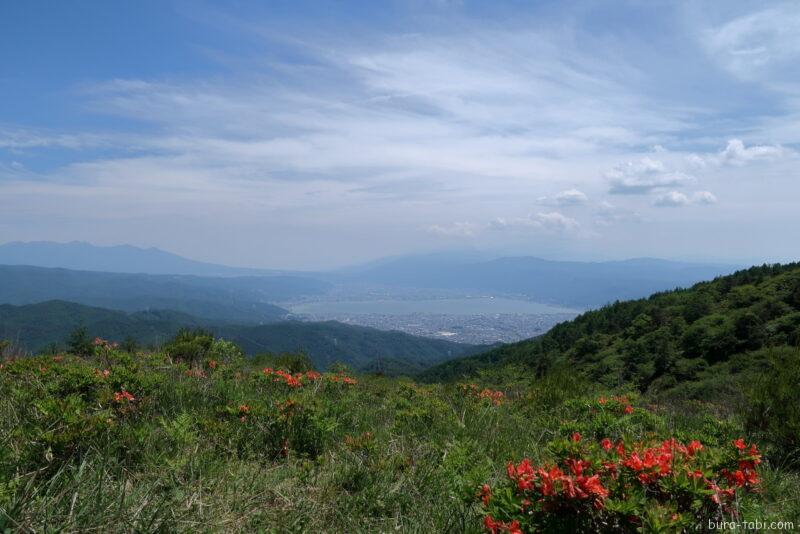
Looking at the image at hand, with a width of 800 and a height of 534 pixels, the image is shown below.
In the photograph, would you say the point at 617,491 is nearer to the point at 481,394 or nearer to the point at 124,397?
the point at 124,397

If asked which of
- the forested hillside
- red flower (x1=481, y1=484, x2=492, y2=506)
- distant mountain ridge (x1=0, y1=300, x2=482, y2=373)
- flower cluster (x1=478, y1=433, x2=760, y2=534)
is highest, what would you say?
flower cluster (x1=478, y1=433, x2=760, y2=534)

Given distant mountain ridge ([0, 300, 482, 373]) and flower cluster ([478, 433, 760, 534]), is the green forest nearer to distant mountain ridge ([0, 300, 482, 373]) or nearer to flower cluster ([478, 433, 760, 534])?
flower cluster ([478, 433, 760, 534])

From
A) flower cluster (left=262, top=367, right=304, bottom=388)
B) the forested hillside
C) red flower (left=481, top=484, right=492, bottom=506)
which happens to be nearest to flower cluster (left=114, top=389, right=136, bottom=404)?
flower cluster (left=262, top=367, right=304, bottom=388)

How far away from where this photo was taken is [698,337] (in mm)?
23234

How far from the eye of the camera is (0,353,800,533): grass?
8.02 ft

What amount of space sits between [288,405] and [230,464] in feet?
2.67

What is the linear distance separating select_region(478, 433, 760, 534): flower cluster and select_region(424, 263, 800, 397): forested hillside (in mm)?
12927

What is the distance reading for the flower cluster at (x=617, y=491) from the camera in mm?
1913

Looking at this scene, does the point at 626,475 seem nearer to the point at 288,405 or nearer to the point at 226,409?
the point at 288,405

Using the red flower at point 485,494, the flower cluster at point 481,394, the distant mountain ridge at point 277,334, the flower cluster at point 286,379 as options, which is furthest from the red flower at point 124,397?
the distant mountain ridge at point 277,334

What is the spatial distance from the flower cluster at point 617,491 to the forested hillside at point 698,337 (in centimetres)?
1293

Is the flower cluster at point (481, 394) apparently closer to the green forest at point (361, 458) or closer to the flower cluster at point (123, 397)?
the green forest at point (361, 458)

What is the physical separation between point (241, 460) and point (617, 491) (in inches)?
101

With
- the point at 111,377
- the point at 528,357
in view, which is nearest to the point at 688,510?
the point at 111,377
